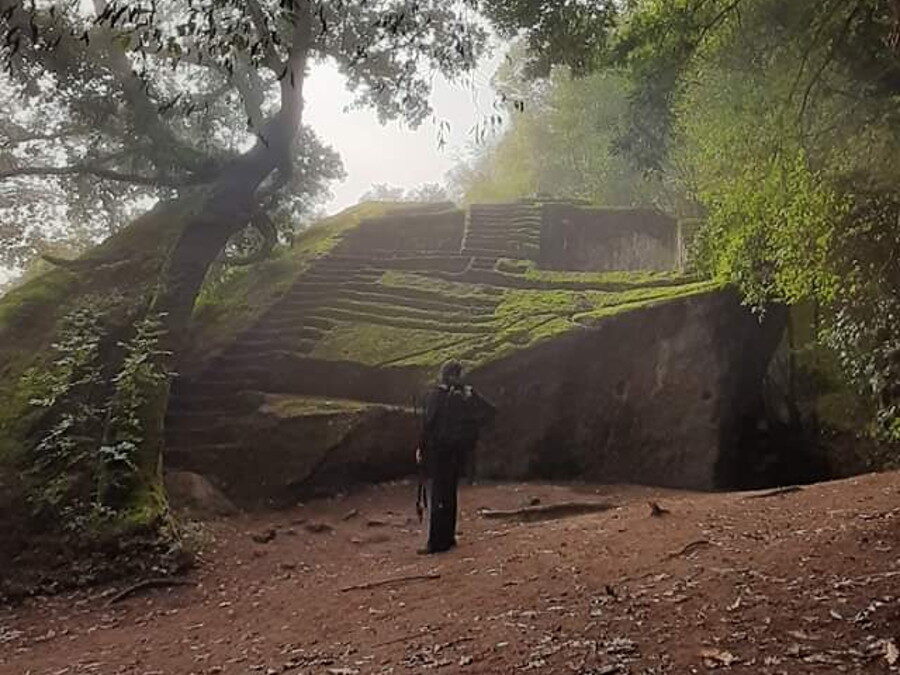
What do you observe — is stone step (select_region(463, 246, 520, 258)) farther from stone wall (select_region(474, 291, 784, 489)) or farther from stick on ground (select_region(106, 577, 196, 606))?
stick on ground (select_region(106, 577, 196, 606))

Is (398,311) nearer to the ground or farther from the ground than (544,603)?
farther from the ground

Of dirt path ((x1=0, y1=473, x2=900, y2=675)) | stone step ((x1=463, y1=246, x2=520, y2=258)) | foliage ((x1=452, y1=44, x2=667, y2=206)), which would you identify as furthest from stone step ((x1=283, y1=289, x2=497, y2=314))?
foliage ((x1=452, y1=44, x2=667, y2=206))

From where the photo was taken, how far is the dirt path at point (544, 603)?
377 cm

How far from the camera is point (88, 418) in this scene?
27.3ft

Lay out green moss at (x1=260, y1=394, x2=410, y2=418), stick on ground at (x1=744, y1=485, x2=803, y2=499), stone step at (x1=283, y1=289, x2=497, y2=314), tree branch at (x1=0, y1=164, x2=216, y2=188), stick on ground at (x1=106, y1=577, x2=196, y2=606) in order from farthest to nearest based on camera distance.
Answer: stone step at (x1=283, y1=289, x2=497, y2=314)
tree branch at (x1=0, y1=164, x2=216, y2=188)
green moss at (x1=260, y1=394, x2=410, y2=418)
stick on ground at (x1=744, y1=485, x2=803, y2=499)
stick on ground at (x1=106, y1=577, x2=196, y2=606)

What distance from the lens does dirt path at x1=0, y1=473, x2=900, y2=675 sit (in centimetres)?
377

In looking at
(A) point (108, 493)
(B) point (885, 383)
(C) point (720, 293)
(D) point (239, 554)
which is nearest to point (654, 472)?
(C) point (720, 293)

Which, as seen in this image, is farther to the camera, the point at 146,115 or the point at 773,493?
the point at 146,115

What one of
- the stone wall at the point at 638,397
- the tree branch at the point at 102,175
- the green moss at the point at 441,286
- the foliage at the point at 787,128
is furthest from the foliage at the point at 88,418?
the foliage at the point at 787,128

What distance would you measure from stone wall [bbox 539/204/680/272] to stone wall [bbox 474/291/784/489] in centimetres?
716

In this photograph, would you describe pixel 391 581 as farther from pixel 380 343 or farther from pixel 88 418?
pixel 380 343

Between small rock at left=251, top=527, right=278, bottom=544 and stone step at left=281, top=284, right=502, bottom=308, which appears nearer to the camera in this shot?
small rock at left=251, top=527, right=278, bottom=544

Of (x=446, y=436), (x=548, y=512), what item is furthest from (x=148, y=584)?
(x=548, y=512)

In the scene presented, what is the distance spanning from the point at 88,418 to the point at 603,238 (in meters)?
14.4
